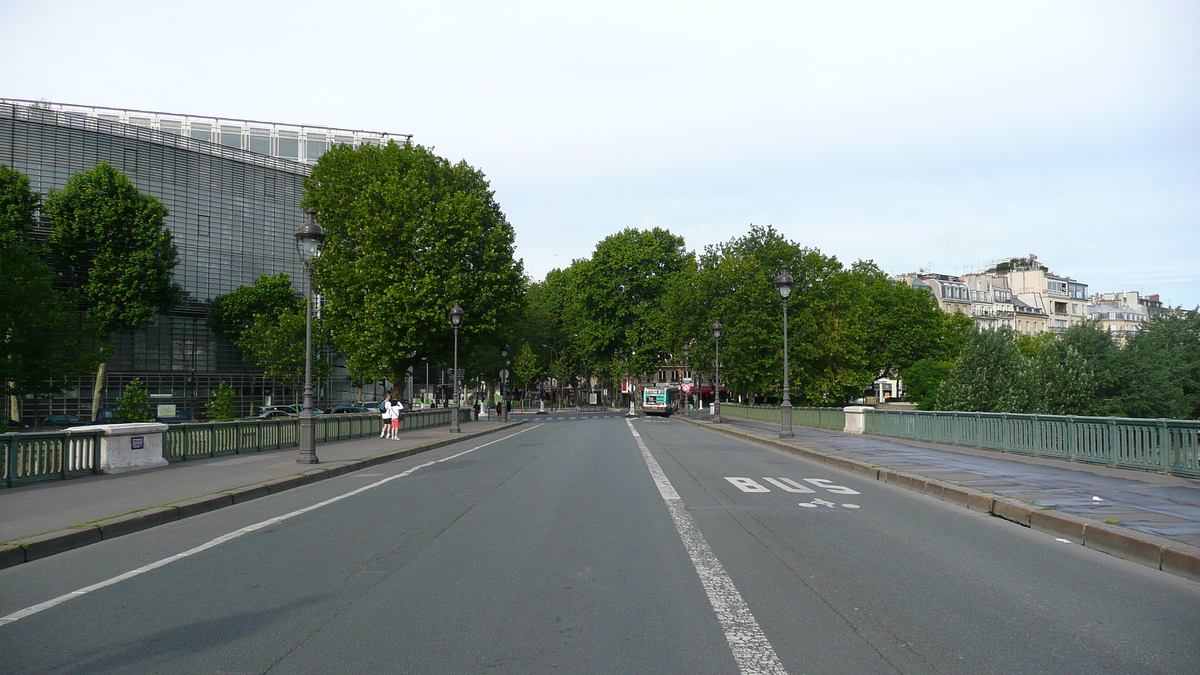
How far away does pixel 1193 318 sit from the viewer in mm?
45000

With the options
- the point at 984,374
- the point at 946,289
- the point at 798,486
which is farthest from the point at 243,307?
the point at 946,289

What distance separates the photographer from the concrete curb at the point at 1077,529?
752cm

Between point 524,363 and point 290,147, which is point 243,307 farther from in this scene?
point 290,147

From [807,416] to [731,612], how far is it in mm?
36128

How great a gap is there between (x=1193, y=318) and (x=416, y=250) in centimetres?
4114

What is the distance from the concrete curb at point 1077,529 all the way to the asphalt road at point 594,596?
22 cm

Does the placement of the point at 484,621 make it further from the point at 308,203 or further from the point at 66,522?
the point at 308,203

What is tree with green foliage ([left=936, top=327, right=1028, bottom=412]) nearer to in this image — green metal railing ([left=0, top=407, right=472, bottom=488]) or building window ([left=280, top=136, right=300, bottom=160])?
green metal railing ([left=0, top=407, right=472, bottom=488])

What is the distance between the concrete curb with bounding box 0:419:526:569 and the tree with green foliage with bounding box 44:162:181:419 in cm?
4411

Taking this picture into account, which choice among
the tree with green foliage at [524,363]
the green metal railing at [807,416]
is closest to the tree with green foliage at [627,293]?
Result: the tree with green foliage at [524,363]

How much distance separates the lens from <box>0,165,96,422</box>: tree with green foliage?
44719 millimetres

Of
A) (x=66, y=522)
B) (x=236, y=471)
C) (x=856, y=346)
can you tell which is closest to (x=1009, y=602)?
(x=66, y=522)

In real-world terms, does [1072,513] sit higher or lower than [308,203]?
lower

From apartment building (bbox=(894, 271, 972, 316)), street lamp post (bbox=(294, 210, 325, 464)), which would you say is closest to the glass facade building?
street lamp post (bbox=(294, 210, 325, 464))
